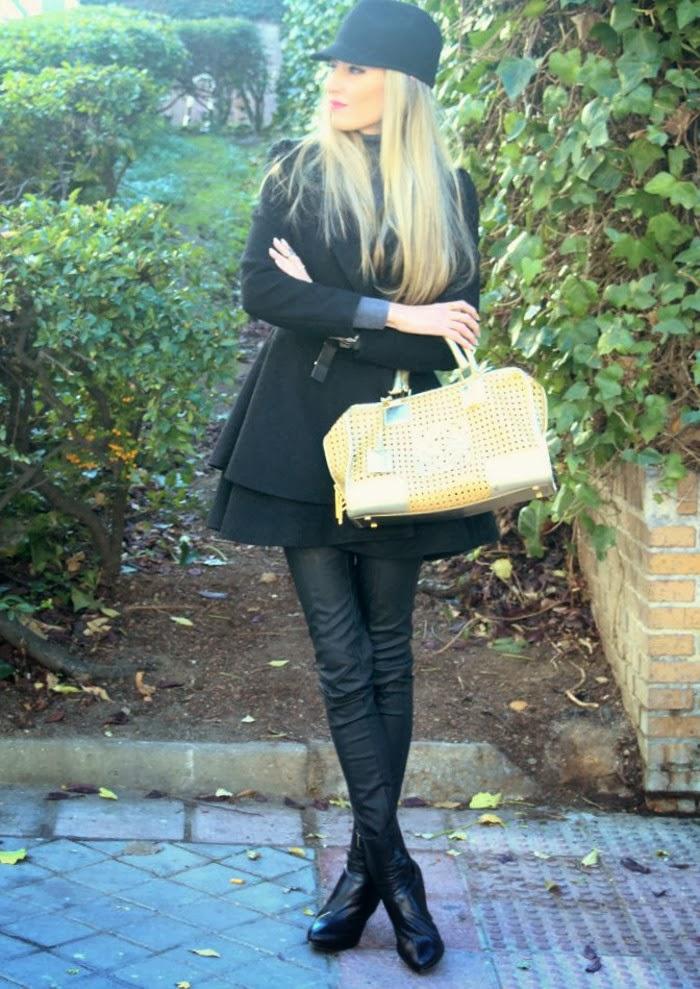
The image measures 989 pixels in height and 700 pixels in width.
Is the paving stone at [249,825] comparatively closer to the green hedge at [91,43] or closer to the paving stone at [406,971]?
the paving stone at [406,971]

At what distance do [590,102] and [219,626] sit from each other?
7.10ft

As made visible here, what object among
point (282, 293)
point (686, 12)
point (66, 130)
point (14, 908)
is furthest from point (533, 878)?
point (66, 130)

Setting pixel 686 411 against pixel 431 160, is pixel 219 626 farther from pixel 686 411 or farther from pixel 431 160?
pixel 431 160

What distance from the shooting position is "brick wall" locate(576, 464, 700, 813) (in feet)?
13.4

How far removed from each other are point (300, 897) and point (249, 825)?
0.46 meters

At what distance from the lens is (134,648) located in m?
4.71

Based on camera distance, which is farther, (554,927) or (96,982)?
(554,927)

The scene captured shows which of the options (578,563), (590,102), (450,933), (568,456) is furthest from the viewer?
(578,563)

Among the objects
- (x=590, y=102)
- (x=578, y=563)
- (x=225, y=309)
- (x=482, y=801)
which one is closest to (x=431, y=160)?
(x=590, y=102)

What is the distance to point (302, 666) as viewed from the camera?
465cm

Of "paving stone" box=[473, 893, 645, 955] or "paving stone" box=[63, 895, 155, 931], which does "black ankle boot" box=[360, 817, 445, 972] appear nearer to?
"paving stone" box=[473, 893, 645, 955]

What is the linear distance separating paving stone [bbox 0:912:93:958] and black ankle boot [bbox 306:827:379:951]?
530 mm

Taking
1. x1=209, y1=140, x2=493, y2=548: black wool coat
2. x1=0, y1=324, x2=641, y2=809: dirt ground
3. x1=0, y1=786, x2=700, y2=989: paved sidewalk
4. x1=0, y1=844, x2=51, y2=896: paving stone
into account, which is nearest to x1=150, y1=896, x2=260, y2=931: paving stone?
x1=0, y1=786, x2=700, y2=989: paved sidewalk

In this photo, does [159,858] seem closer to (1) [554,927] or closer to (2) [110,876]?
(2) [110,876]
